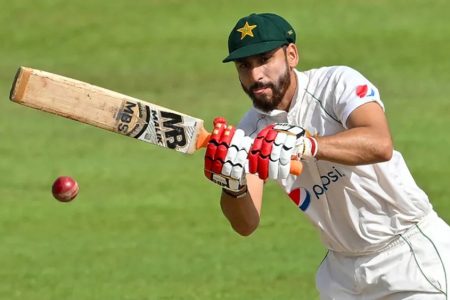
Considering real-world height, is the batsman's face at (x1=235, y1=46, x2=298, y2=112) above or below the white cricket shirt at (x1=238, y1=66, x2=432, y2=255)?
above

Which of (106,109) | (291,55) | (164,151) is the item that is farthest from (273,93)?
(164,151)

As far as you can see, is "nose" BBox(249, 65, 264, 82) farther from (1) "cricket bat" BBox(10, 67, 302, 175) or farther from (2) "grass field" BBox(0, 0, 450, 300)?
(2) "grass field" BBox(0, 0, 450, 300)

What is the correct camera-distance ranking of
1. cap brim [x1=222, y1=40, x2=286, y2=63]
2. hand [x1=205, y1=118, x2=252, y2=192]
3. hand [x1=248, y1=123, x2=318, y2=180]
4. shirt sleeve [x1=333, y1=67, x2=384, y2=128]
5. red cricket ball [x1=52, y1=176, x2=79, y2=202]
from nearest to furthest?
1. hand [x1=248, y1=123, x2=318, y2=180]
2. hand [x1=205, y1=118, x2=252, y2=192]
3. shirt sleeve [x1=333, y1=67, x2=384, y2=128]
4. cap brim [x1=222, y1=40, x2=286, y2=63]
5. red cricket ball [x1=52, y1=176, x2=79, y2=202]

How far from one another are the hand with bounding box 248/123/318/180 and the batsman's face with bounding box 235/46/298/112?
0.42m

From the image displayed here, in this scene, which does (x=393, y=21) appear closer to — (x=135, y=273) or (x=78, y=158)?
(x=78, y=158)

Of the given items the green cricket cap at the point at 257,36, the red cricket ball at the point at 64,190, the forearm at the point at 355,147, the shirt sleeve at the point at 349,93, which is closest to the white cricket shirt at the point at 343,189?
the shirt sleeve at the point at 349,93

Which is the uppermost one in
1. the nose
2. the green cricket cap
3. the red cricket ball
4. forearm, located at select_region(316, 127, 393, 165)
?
the green cricket cap

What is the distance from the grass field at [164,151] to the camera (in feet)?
29.9

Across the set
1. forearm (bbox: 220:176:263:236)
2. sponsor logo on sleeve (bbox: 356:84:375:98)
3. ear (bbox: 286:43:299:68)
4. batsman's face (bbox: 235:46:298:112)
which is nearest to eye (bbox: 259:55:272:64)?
batsman's face (bbox: 235:46:298:112)

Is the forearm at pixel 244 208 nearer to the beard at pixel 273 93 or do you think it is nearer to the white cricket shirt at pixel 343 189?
the white cricket shirt at pixel 343 189

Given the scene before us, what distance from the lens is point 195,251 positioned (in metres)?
9.52

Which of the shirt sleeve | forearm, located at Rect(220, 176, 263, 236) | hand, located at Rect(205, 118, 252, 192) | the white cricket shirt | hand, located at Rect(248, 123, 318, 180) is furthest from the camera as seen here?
forearm, located at Rect(220, 176, 263, 236)

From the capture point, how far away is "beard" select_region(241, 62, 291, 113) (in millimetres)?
5953

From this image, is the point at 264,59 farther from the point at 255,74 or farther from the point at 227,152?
the point at 227,152
